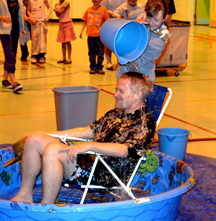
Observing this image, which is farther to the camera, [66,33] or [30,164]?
[66,33]

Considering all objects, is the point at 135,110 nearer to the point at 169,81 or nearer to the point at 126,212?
the point at 126,212

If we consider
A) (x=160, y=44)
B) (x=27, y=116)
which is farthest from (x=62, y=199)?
(x=27, y=116)

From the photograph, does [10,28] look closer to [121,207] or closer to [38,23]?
[38,23]

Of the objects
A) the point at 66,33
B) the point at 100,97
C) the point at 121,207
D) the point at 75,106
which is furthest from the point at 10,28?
the point at 121,207

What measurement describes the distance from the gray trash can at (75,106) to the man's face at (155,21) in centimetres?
98

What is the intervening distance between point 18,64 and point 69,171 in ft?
22.2

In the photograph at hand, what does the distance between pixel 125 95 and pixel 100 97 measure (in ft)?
11.1

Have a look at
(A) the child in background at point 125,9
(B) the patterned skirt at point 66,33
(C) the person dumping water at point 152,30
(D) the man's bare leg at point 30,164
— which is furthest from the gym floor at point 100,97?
(D) the man's bare leg at point 30,164

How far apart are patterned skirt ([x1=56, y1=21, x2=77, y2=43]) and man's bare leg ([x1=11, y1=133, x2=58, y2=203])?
242 inches

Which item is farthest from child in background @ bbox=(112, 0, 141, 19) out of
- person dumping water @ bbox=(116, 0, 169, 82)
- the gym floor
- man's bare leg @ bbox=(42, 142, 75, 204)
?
man's bare leg @ bbox=(42, 142, 75, 204)

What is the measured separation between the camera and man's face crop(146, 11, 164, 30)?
342cm

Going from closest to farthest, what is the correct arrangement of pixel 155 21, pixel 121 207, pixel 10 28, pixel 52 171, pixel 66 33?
pixel 121 207 < pixel 52 171 < pixel 155 21 < pixel 10 28 < pixel 66 33

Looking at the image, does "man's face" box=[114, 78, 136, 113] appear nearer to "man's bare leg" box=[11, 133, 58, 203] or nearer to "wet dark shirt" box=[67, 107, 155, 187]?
"wet dark shirt" box=[67, 107, 155, 187]

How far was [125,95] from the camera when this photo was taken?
8.97ft
